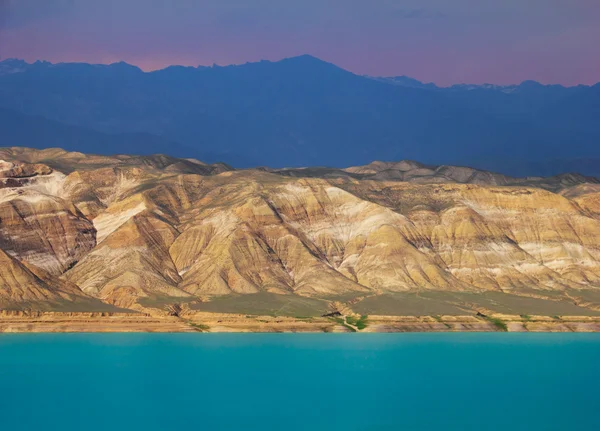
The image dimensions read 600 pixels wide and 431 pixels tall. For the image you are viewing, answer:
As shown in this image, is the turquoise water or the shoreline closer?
the turquoise water

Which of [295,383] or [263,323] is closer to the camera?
[295,383]

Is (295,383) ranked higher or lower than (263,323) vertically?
lower

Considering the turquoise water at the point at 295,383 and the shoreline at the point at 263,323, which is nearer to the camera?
the turquoise water at the point at 295,383

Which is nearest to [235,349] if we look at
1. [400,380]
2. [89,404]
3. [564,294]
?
[400,380]
